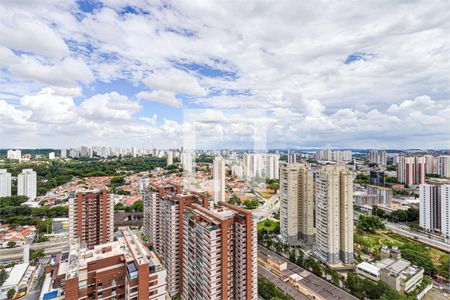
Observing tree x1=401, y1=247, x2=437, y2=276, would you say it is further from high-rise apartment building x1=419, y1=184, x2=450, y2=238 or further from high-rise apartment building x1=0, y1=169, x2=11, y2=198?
high-rise apartment building x1=0, y1=169, x2=11, y2=198

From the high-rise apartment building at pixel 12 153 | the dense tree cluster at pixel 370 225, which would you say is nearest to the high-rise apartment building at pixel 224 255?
the high-rise apartment building at pixel 12 153

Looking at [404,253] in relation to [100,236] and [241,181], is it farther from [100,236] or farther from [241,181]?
[100,236]

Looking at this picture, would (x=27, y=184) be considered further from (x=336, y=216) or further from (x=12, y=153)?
(x=336, y=216)

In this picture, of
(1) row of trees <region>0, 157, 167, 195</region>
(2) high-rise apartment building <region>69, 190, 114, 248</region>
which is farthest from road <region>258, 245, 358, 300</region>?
(1) row of trees <region>0, 157, 167, 195</region>

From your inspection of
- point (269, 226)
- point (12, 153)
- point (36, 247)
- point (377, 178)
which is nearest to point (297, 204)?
point (269, 226)

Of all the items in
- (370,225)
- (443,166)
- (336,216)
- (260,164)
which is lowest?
(370,225)
